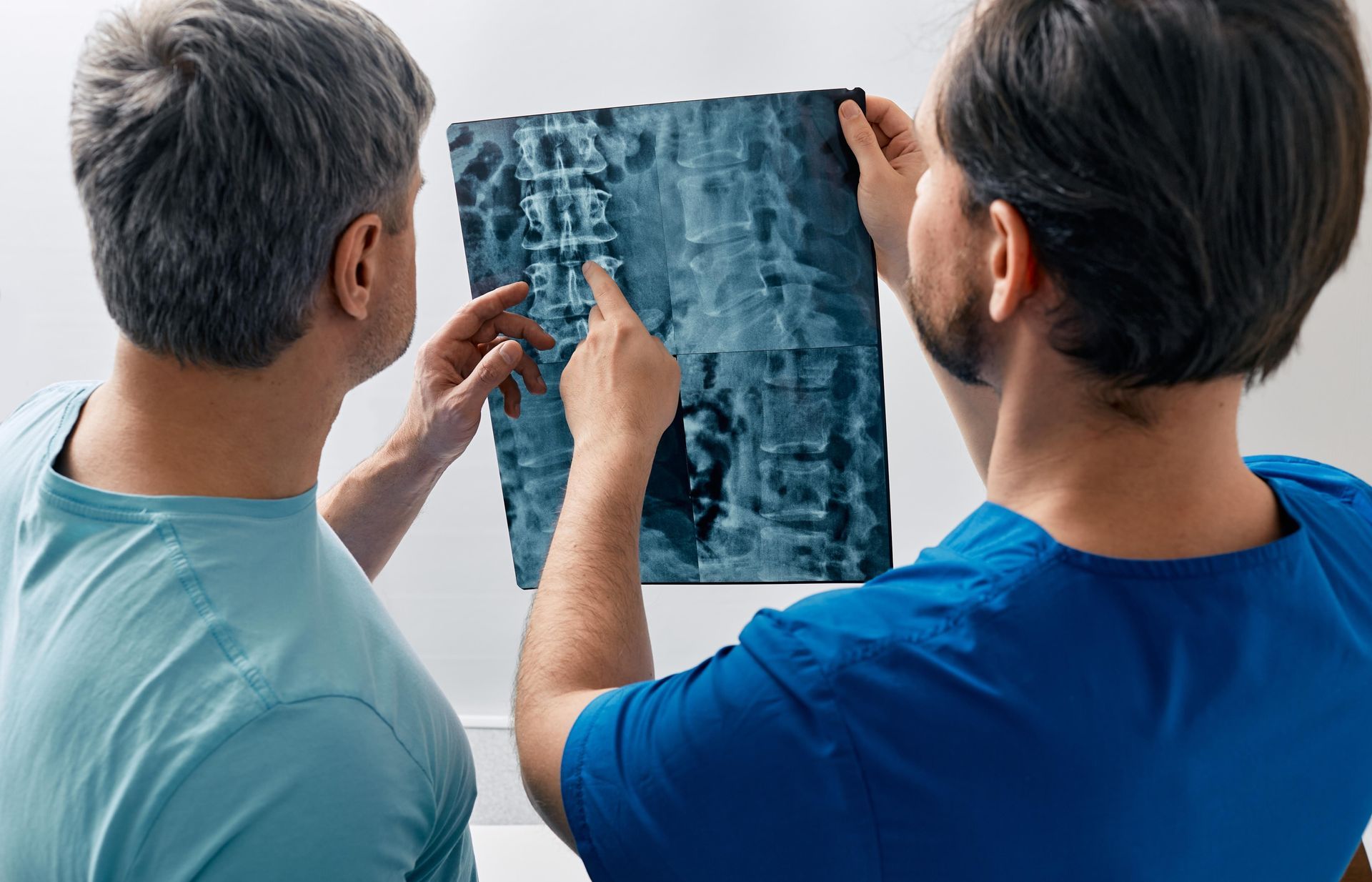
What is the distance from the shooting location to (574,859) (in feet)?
5.45

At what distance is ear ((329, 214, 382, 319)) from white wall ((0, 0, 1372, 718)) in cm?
118

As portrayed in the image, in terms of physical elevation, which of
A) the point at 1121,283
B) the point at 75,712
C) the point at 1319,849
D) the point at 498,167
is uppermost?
the point at 498,167

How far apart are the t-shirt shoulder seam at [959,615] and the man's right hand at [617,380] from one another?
47 centimetres

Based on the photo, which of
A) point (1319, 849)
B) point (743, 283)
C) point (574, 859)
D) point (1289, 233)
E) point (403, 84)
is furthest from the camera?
point (574, 859)

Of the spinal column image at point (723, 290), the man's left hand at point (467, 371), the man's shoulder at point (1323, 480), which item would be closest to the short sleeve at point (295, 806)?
the man's left hand at point (467, 371)

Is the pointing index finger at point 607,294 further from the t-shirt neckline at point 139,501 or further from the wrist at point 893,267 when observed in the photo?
the t-shirt neckline at point 139,501

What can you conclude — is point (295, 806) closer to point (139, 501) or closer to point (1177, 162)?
point (139, 501)

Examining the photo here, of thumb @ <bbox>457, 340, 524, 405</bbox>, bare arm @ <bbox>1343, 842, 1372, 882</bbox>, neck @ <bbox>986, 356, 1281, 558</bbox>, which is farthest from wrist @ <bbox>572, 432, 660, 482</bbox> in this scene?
bare arm @ <bbox>1343, 842, 1372, 882</bbox>

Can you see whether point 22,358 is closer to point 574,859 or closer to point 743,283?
point 574,859

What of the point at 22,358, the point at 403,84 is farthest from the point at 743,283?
the point at 22,358

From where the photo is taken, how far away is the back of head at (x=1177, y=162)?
27.0 inches

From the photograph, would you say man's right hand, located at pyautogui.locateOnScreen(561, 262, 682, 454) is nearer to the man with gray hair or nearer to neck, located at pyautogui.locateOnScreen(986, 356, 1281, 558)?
the man with gray hair

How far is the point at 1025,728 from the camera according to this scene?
2.36 feet

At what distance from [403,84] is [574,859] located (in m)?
1.17
